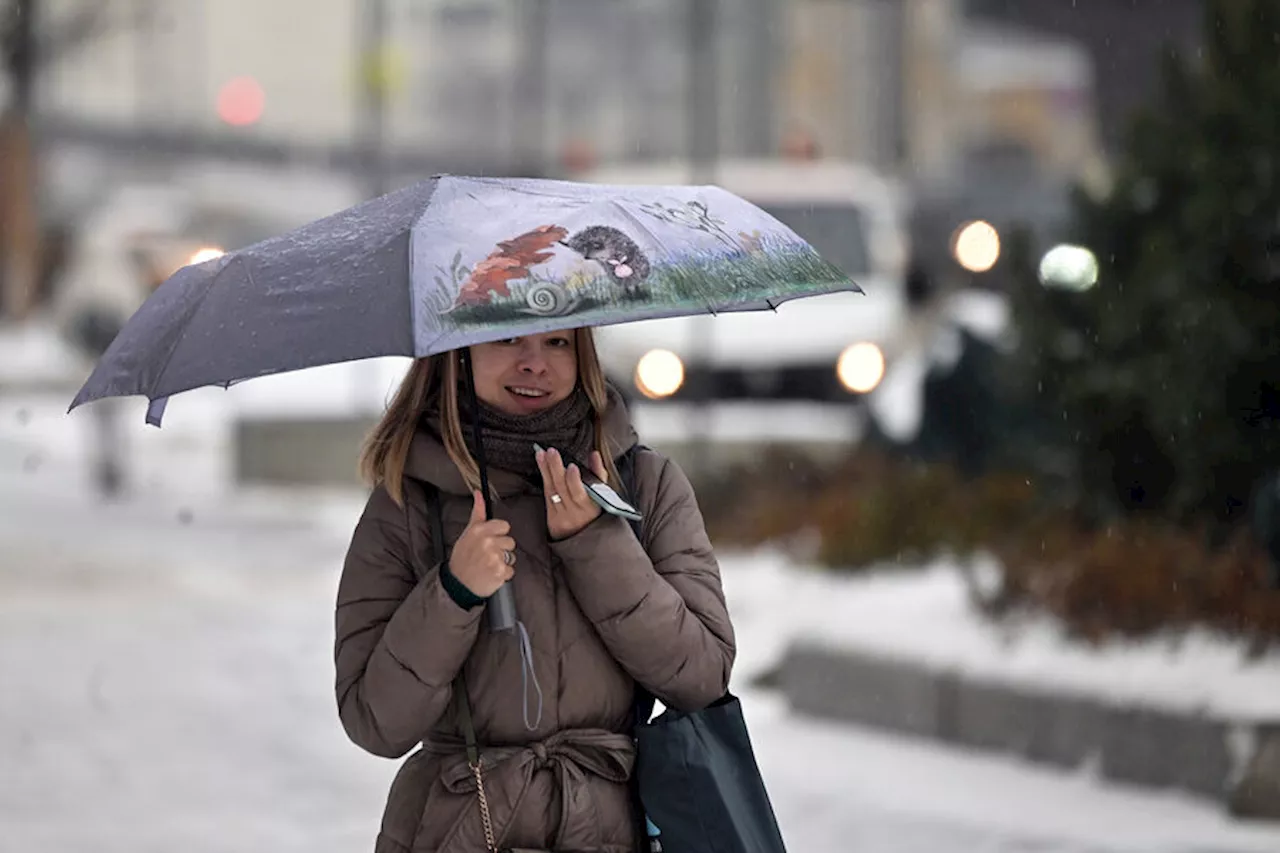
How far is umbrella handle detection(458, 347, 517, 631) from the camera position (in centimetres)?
357

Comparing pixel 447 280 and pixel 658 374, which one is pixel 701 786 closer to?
pixel 447 280

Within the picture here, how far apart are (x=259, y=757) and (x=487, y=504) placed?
4526 millimetres

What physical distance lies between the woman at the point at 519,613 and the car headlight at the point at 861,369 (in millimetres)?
10664

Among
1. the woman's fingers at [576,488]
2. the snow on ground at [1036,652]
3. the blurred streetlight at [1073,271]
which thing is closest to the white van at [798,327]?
the blurred streetlight at [1073,271]

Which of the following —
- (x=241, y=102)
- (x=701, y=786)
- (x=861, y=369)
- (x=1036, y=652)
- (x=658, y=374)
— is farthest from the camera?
(x=241, y=102)

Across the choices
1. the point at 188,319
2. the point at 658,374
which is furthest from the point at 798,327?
the point at 188,319

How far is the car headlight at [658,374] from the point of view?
43.7 feet

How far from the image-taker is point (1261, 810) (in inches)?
263

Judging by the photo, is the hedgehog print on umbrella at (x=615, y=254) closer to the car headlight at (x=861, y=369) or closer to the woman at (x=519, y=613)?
the woman at (x=519, y=613)

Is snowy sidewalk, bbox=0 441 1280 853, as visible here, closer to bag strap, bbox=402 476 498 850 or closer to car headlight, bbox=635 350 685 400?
car headlight, bbox=635 350 685 400

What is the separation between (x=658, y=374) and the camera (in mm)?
13516

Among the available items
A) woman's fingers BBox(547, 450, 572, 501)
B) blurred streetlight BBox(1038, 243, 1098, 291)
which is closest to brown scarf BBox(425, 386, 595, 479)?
woman's fingers BBox(547, 450, 572, 501)

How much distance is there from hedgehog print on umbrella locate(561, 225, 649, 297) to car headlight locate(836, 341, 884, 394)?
1070cm

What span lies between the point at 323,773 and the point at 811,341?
7557 mm
